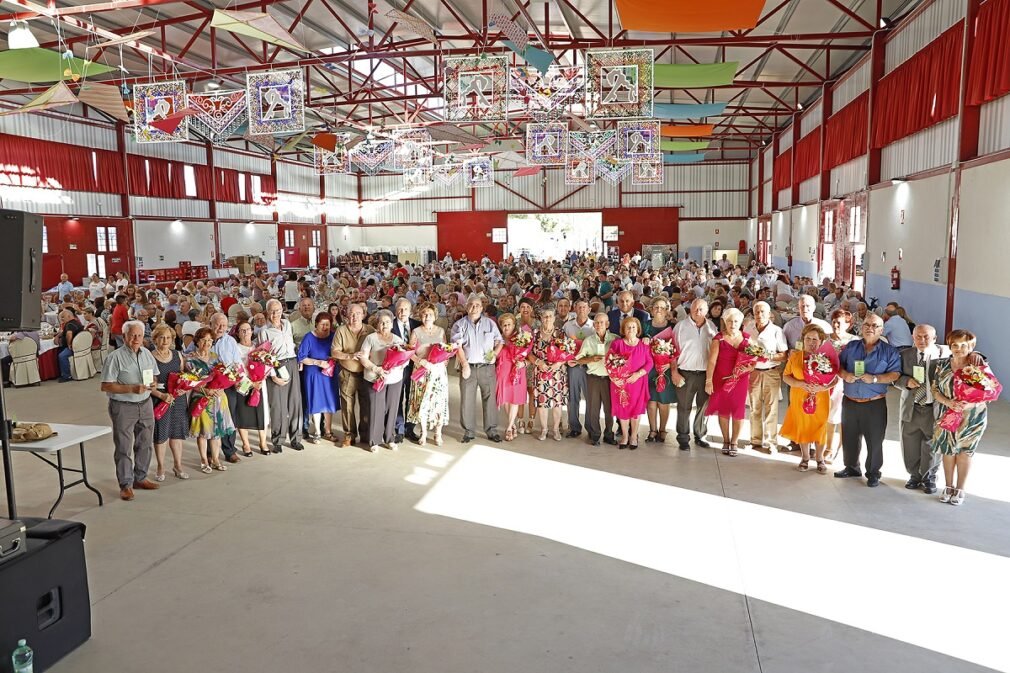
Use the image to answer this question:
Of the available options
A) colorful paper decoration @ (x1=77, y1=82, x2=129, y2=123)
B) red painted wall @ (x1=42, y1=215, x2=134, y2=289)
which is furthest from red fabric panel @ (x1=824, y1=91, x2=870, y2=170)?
red painted wall @ (x1=42, y1=215, x2=134, y2=289)

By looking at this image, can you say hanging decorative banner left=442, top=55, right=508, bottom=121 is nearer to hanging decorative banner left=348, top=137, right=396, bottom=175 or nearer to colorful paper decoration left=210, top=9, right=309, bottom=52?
colorful paper decoration left=210, top=9, right=309, bottom=52

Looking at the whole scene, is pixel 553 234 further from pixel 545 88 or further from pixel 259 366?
pixel 259 366

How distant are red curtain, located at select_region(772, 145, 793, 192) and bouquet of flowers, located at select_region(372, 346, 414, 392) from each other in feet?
71.3

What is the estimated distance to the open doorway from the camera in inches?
1565

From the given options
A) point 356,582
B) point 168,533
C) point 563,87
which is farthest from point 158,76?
point 356,582

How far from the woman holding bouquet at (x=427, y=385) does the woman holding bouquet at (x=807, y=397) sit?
337cm

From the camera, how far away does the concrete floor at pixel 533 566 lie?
3.84 metres

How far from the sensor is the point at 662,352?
7223mm

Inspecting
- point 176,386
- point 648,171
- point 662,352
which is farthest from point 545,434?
point 648,171

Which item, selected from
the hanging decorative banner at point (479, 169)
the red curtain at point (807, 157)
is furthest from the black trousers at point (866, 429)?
the red curtain at point (807, 157)

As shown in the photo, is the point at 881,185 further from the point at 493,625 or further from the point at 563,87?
the point at 493,625

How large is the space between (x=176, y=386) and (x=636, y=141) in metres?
12.2

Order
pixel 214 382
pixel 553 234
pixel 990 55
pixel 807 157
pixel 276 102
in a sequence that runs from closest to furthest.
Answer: pixel 214 382 → pixel 990 55 → pixel 276 102 → pixel 807 157 → pixel 553 234

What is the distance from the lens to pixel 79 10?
9438 millimetres
